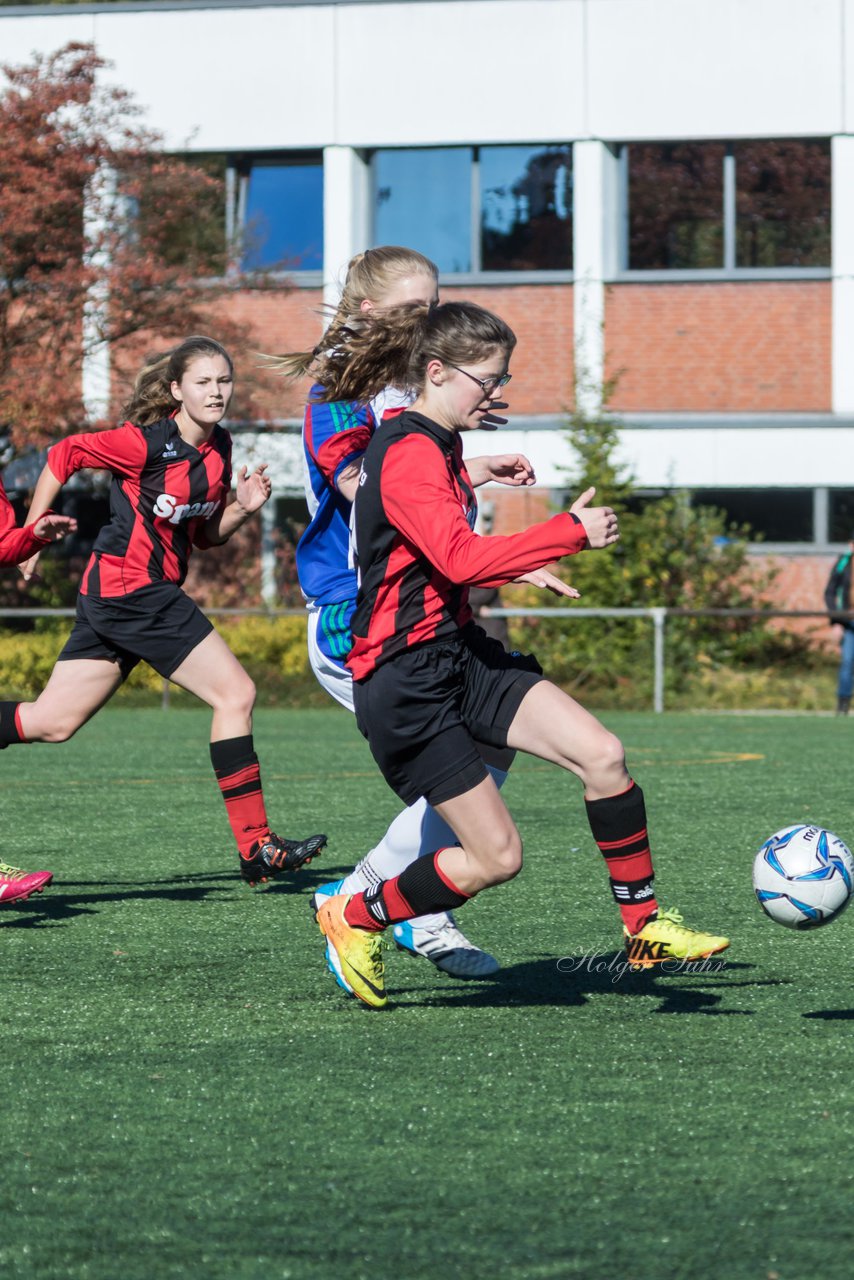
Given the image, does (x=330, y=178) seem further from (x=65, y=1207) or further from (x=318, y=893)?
(x=65, y=1207)

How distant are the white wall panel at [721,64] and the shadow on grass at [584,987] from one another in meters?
19.2

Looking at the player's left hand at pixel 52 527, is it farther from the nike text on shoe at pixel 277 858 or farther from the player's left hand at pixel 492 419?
the player's left hand at pixel 492 419

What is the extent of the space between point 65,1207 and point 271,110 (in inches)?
868

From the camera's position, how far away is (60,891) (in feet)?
21.5

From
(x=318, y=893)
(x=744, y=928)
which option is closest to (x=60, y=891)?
(x=318, y=893)

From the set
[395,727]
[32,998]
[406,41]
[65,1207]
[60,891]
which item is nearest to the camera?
[65,1207]

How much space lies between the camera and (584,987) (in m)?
4.82

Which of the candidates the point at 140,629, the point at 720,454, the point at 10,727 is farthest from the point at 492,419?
the point at 720,454

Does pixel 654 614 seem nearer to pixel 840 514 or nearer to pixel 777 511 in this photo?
pixel 777 511

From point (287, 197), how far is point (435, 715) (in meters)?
20.6

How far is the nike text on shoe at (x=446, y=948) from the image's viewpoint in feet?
16.1

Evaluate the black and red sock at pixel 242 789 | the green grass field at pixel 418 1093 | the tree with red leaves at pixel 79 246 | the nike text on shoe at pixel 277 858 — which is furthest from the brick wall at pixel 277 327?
the nike text on shoe at pixel 277 858

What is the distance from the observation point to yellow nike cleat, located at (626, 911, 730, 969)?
441 centimetres

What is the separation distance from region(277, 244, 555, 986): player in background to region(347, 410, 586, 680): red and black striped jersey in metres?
0.51
